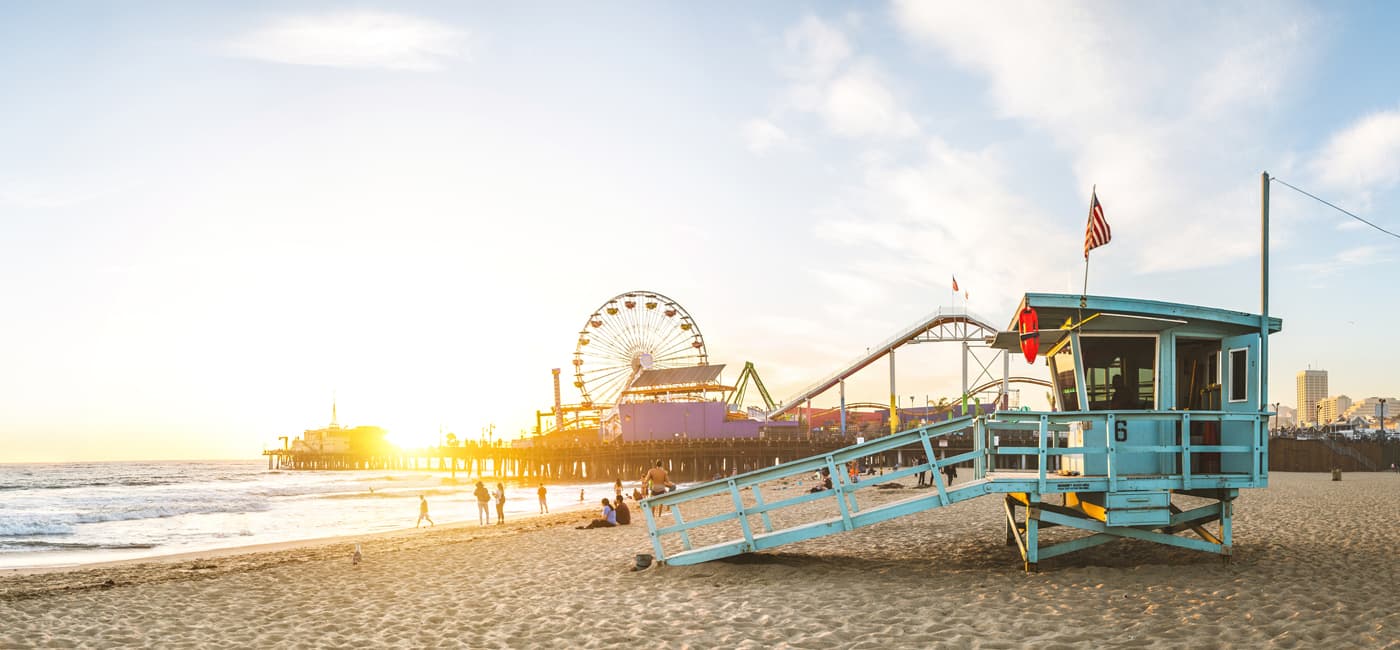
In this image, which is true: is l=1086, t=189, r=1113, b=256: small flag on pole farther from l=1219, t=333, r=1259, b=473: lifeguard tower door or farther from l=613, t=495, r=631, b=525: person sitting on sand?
l=613, t=495, r=631, b=525: person sitting on sand

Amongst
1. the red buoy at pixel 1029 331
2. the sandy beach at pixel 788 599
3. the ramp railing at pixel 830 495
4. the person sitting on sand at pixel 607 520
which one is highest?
the red buoy at pixel 1029 331

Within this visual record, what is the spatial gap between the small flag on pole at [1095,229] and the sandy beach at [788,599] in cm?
426

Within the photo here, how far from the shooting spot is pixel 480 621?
354 inches

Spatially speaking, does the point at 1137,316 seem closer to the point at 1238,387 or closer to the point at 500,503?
the point at 1238,387

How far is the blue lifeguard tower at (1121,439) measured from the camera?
10.1 metres

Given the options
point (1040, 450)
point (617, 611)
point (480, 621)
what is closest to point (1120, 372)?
point (1040, 450)

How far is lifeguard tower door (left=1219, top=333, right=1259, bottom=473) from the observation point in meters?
10.6

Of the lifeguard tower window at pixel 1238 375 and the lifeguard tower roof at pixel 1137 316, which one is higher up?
the lifeguard tower roof at pixel 1137 316

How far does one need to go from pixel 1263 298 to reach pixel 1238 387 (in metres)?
1.16

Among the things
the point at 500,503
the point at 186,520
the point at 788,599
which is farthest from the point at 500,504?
the point at 788,599

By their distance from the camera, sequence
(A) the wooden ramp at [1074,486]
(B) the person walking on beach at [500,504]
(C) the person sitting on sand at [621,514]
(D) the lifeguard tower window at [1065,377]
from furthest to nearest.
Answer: (B) the person walking on beach at [500,504] < (C) the person sitting on sand at [621,514] < (D) the lifeguard tower window at [1065,377] < (A) the wooden ramp at [1074,486]

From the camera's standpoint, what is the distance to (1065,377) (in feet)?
38.5

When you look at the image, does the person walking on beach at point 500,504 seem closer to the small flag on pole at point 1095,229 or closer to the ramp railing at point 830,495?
the ramp railing at point 830,495

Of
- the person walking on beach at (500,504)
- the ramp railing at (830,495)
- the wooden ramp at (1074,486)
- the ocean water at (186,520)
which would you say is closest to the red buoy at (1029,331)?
the wooden ramp at (1074,486)
